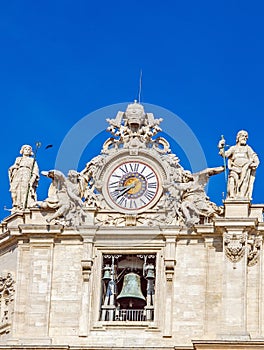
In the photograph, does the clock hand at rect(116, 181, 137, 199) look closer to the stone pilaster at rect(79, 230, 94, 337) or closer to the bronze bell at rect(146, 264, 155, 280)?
the stone pilaster at rect(79, 230, 94, 337)

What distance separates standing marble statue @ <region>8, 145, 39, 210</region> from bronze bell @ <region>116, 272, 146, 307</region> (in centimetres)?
309

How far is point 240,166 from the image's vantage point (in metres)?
46.5

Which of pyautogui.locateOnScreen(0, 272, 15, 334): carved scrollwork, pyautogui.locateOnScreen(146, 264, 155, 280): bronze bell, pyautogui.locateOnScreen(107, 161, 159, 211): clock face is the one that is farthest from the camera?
pyautogui.locateOnScreen(107, 161, 159, 211): clock face

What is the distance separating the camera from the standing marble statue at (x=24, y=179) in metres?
47.7

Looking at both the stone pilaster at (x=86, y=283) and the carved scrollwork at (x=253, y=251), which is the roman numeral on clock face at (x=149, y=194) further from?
the carved scrollwork at (x=253, y=251)

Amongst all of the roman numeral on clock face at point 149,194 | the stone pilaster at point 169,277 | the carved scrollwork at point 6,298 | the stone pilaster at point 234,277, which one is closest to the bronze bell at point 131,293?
the stone pilaster at point 169,277

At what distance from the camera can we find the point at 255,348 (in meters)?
44.4

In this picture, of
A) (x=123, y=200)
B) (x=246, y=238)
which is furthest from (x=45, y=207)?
(x=246, y=238)

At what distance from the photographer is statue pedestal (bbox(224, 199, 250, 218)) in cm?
4578

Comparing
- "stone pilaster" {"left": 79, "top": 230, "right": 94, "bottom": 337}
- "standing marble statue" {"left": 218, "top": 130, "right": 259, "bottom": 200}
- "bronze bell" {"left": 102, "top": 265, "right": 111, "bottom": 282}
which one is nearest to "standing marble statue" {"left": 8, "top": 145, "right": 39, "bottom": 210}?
"stone pilaster" {"left": 79, "top": 230, "right": 94, "bottom": 337}

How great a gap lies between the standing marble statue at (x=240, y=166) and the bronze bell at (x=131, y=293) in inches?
115

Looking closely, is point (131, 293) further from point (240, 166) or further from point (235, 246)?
point (240, 166)

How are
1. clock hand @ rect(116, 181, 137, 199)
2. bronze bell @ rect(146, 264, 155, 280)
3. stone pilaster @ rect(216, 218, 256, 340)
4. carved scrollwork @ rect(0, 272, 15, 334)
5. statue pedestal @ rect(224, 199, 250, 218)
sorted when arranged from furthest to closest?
clock hand @ rect(116, 181, 137, 199) → carved scrollwork @ rect(0, 272, 15, 334) → bronze bell @ rect(146, 264, 155, 280) → statue pedestal @ rect(224, 199, 250, 218) → stone pilaster @ rect(216, 218, 256, 340)

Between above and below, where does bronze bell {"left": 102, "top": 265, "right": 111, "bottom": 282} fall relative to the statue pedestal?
below
